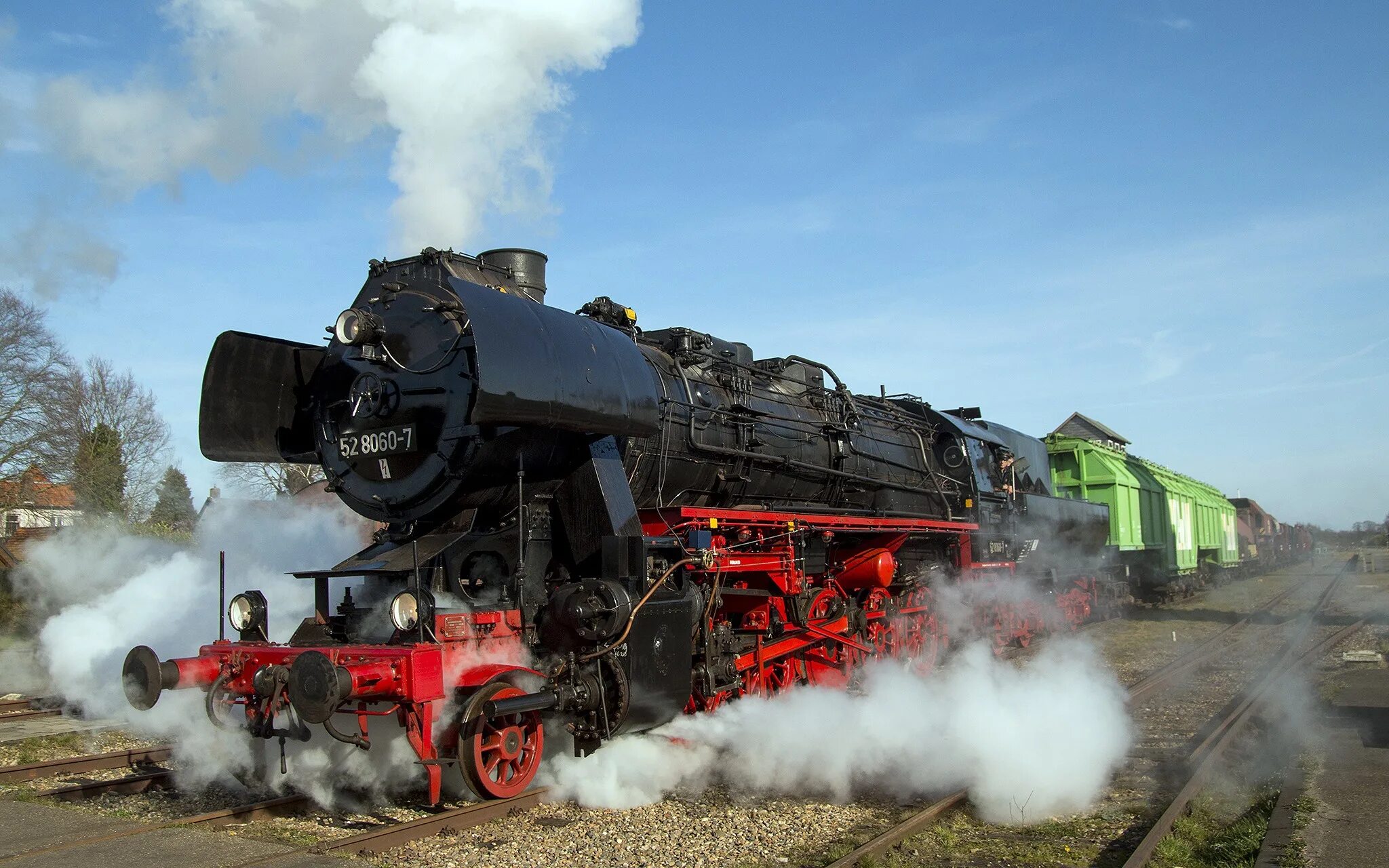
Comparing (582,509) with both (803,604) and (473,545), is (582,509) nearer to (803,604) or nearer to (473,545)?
(473,545)

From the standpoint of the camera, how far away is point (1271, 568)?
43.3m

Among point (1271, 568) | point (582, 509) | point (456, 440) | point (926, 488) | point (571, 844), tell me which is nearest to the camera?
point (571, 844)

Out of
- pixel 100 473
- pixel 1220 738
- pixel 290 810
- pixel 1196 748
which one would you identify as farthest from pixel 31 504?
pixel 1220 738

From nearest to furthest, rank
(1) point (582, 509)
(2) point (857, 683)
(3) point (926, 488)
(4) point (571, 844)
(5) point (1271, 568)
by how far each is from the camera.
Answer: (4) point (571, 844), (1) point (582, 509), (2) point (857, 683), (3) point (926, 488), (5) point (1271, 568)

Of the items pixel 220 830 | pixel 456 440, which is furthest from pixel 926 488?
pixel 220 830

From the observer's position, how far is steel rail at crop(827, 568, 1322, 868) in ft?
15.9

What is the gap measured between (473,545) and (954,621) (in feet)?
21.7

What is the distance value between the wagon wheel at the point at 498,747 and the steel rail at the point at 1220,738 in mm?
3083

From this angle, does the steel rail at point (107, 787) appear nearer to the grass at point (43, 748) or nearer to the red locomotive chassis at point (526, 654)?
the red locomotive chassis at point (526, 654)

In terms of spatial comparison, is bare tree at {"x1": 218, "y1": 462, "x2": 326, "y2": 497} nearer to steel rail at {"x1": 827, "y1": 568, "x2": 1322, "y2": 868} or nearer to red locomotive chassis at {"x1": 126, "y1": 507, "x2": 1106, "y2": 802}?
steel rail at {"x1": 827, "y1": 568, "x2": 1322, "y2": 868}

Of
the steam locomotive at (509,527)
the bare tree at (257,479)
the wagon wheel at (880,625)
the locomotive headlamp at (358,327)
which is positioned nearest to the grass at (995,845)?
the steam locomotive at (509,527)

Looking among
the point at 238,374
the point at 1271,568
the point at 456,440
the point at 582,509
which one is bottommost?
the point at 1271,568

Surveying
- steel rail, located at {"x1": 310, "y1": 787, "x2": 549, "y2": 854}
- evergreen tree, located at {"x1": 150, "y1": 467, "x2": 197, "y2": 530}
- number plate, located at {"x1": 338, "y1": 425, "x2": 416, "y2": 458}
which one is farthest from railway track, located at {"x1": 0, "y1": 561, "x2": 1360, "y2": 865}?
evergreen tree, located at {"x1": 150, "y1": 467, "x2": 197, "y2": 530}

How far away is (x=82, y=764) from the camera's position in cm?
737
